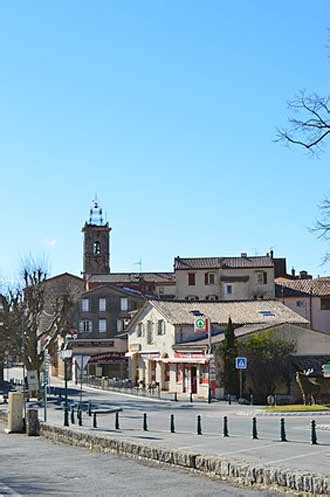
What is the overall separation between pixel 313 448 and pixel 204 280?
76441mm

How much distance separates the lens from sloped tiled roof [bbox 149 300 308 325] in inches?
2874

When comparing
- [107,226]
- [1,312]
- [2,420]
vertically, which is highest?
[107,226]

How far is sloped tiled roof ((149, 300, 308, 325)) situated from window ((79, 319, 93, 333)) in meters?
23.5

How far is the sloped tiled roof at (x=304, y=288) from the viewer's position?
300 feet

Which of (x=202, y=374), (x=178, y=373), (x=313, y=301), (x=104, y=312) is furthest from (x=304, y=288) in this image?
(x=202, y=374)

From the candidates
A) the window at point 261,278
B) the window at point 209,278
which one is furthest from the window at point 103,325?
the window at point 261,278

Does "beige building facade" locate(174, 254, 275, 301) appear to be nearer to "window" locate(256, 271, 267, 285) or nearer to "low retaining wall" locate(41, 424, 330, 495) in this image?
"window" locate(256, 271, 267, 285)

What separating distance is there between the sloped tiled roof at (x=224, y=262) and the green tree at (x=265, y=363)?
113ft

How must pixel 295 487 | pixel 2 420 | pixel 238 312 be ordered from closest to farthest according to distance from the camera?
pixel 295 487
pixel 2 420
pixel 238 312

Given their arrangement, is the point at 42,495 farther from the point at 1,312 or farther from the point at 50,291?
the point at 50,291

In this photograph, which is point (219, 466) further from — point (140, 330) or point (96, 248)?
point (96, 248)

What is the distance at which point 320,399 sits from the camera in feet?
188

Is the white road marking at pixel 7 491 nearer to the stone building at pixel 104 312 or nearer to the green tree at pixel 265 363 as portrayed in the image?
the green tree at pixel 265 363

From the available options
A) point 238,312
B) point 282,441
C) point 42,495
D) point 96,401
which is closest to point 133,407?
point 96,401
